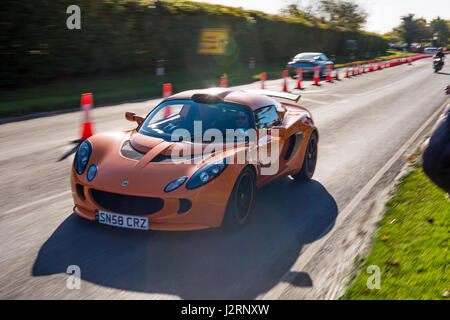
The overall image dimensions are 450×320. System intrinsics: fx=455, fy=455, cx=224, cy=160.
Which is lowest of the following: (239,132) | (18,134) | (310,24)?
(18,134)

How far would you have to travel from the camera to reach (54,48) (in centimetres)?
1653

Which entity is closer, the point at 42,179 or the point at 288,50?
the point at 42,179

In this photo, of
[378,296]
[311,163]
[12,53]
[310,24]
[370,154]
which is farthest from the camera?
[310,24]

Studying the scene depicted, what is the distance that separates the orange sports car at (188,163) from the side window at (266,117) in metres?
0.02

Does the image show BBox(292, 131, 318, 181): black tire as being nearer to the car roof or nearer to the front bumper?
the car roof

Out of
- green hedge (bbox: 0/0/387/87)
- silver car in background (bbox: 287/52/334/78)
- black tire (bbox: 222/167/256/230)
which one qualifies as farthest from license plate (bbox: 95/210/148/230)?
silver car in background (bbox: 287/52/334/78)

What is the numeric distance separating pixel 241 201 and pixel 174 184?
0.91 m

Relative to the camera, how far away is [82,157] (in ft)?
16.7

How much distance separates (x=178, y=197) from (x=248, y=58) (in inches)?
1123

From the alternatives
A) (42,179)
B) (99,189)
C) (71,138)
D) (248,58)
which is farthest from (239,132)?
(248,58)

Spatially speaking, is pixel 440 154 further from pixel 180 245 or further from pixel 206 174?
pixel 180 245

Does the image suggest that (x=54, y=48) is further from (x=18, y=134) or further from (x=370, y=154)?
(x=370, y=154)

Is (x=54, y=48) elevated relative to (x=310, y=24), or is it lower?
lower

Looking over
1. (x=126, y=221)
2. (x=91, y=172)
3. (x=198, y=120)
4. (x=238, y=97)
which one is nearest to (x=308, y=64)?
(x=238, y=97)
